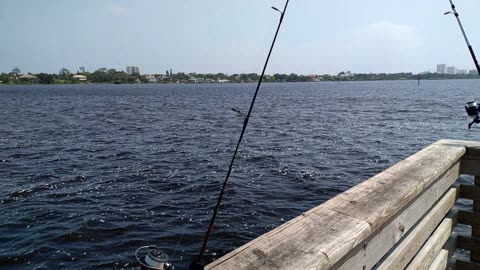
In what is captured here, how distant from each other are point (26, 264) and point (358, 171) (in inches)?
452

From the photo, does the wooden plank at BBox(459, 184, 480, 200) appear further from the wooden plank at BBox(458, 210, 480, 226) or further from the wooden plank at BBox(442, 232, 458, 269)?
the wooden plank at BBox(442, 232, 458, 269)

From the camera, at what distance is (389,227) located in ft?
7.72

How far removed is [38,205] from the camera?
1105 cm

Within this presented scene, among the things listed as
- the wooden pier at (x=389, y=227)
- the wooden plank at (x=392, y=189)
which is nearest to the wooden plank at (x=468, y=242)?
the wooden pier at (x=389, y=227)

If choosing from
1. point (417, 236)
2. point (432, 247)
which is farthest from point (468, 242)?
point (417, 236)

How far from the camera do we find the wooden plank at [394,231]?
198cm

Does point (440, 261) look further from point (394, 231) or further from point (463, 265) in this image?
point (394, 231)

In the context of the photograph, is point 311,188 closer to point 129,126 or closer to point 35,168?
point 35,168

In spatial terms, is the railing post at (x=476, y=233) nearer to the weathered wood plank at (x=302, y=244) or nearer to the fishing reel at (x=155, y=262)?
the weathered wood plank at (x=302, y=244)

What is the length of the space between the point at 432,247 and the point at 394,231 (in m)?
1.10

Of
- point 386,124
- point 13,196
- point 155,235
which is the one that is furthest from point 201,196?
point 386,124

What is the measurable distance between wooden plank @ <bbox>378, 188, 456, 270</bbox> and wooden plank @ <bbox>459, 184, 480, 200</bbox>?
22 cm

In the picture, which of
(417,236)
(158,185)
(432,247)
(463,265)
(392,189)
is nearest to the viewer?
(392,189)

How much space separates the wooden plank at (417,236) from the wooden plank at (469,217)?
38 centimetres
